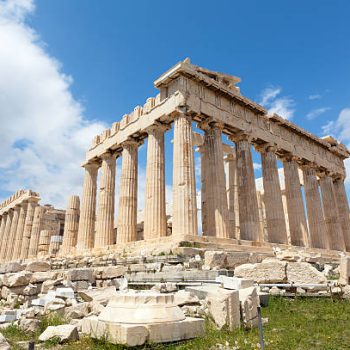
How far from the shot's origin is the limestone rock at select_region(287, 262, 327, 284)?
31.6 ft

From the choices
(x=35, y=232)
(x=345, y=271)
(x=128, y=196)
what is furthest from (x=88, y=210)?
(x=345, y=271)

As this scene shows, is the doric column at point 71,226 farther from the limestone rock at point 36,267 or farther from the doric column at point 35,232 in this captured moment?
the limestone rock at point 36,267

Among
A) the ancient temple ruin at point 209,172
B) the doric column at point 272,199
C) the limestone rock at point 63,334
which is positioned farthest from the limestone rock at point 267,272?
the doric column at point 272,199

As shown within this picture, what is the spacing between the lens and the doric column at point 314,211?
28453 millimetres

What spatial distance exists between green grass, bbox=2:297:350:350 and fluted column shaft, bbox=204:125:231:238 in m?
11.8

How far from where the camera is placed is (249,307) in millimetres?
6641

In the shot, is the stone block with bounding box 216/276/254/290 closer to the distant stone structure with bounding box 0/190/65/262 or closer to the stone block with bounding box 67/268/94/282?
the stone block with bounding box 67/268/94/282

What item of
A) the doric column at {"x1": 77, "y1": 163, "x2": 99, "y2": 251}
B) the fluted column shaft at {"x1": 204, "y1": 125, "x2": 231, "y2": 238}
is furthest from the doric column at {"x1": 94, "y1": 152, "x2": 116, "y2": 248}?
the fluted column shaft at {"x1": 204, "y1": 125, "x2": 231, "y2": 238}

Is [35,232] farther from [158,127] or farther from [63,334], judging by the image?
[63,334]

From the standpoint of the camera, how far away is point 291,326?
21.7 feet

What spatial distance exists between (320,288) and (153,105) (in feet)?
52.8

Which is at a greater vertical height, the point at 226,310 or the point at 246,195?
the point at 246,195

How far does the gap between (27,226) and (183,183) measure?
27.2m

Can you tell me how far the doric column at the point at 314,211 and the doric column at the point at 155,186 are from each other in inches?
586
